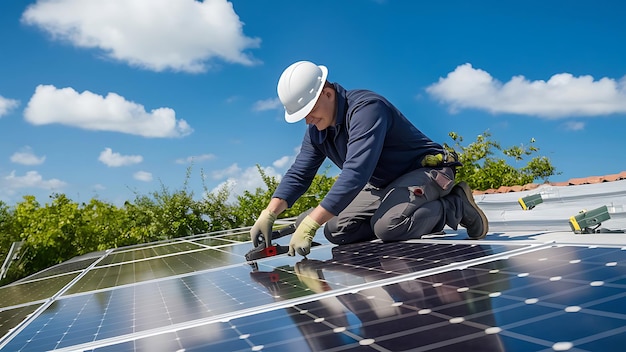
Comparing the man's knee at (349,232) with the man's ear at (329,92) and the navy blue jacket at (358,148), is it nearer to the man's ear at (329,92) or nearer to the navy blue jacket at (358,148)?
the navy blue jacket at (358,148)

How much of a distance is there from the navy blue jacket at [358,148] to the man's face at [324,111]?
0.21 ft

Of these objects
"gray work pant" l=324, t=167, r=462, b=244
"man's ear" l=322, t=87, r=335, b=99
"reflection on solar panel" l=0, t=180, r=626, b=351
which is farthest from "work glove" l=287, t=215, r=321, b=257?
A: "man's ear" l=322, t=87, r=335, b=99

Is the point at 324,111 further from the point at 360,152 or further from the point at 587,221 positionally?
the point at 587,221

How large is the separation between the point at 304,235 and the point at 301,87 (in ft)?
3.90

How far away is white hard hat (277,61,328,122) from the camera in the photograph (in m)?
4.33

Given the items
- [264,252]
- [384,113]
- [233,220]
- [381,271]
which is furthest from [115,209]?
Result: [381,271]

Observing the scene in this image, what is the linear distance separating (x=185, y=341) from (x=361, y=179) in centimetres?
214

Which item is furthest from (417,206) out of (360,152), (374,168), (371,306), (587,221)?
(371,306)

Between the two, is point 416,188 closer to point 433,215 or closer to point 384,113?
point 433,215

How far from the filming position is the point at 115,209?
13469 mm

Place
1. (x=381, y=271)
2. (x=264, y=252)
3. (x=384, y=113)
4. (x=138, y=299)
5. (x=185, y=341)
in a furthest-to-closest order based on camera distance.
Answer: (x=264, y=252)
(x=384, y=113)
(x=138, y=299)
(x=381, y=271)
(x=185, y=341)

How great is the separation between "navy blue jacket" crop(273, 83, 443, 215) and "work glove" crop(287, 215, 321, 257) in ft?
0.56

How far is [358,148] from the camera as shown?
13.3 ft

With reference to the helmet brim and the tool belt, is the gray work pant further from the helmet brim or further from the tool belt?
the helmet brim
